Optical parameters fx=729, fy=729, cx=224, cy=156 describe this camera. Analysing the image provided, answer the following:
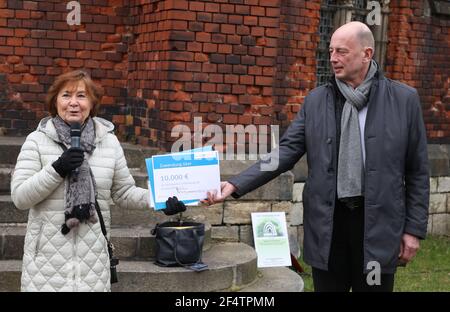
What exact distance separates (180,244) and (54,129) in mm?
1853

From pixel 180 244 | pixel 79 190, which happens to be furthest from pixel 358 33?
pixel 180 244

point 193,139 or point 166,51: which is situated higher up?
point 166,51

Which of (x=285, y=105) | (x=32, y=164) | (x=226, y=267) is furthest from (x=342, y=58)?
(x=285, y=105)

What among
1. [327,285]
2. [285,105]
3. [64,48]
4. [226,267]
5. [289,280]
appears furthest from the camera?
[285,105]

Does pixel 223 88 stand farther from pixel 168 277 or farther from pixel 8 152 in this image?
pixel 168 277

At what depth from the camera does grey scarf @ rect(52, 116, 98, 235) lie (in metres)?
3.91

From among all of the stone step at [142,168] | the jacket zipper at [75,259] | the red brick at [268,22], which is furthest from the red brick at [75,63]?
the jacket zipper at [75,259]

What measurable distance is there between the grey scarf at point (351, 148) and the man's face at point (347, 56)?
9 centimetres

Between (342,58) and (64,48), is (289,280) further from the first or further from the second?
(64,48)

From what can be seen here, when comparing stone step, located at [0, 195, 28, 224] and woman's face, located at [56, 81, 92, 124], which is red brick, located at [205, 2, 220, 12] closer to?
stone step, located at [0, 195, 28, 224]

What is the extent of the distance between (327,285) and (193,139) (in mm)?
3063

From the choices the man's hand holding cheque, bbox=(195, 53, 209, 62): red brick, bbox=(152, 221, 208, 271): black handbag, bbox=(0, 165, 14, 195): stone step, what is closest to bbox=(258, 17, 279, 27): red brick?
bbox=(195, 53, 209, 62): red brick

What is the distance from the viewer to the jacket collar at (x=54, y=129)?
13.1 feet

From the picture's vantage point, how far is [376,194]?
3.96 m
